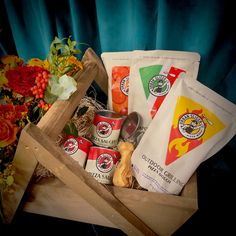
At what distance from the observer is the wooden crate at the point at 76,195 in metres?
0.59

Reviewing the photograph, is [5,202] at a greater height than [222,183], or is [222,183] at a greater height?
[5,202]

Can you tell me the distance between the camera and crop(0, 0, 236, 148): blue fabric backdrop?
0.74 m

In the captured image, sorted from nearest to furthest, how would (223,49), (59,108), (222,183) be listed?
1. (59,108)
2. (223,49)
3. (222,183)

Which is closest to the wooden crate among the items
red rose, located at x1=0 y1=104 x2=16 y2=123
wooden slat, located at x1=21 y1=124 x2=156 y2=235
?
wooden slat, located at x1=21 y1=124 x2=156 y2=235

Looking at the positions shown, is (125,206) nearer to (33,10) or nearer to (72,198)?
(72,198)

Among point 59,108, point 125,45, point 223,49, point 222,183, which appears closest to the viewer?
point 59,108

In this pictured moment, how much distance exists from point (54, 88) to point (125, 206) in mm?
399

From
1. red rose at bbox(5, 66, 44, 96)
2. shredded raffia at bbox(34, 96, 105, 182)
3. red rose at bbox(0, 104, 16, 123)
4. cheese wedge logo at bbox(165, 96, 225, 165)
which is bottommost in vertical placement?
shredded raffia at bbox(34, 96, 105, 182)

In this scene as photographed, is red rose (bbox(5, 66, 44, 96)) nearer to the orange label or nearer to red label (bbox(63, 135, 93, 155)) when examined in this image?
red label (bbox(63, 135, 93, 155))

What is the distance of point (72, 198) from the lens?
2.39 ft

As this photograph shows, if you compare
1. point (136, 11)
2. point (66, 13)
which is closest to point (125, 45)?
point (136, 11)

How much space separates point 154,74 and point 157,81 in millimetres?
26

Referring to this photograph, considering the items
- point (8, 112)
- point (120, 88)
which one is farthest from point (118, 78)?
point (8, 112)

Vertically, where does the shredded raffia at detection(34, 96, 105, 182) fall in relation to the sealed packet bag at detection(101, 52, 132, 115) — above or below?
below
